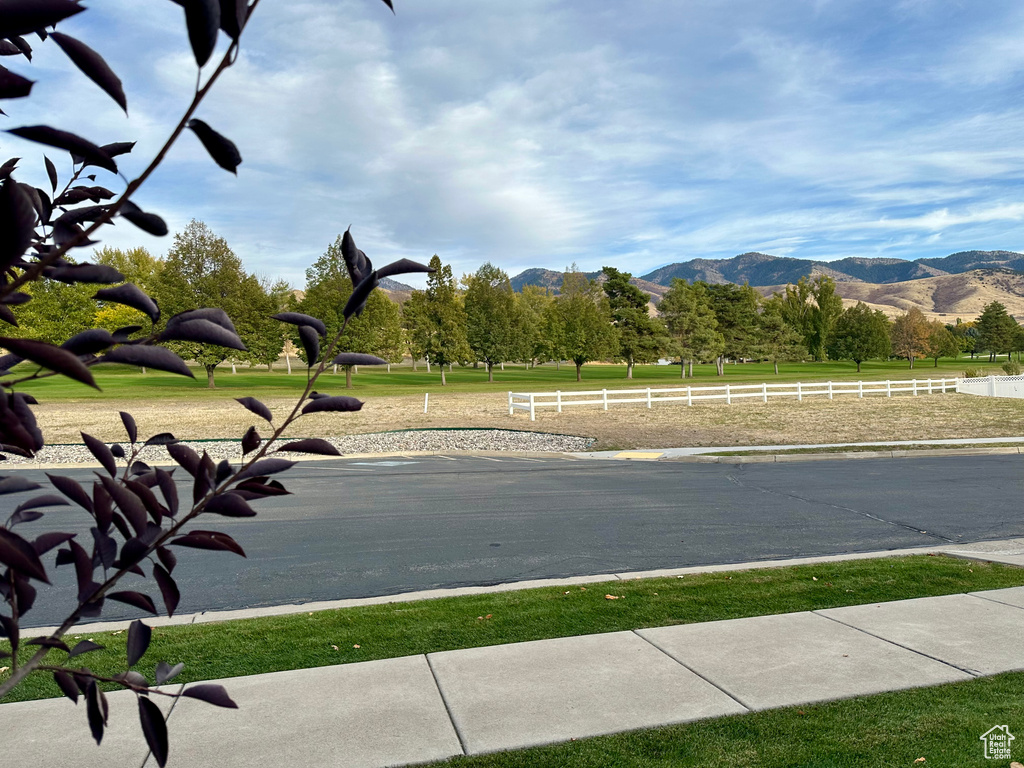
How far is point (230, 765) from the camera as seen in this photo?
12.3 feet

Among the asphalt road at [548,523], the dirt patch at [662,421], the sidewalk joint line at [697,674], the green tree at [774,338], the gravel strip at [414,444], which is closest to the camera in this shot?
the sidewalk joint line at [697,674]

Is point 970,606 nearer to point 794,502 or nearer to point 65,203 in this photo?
point 794,502

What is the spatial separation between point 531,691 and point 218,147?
401 centimetres

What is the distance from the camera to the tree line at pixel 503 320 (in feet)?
167

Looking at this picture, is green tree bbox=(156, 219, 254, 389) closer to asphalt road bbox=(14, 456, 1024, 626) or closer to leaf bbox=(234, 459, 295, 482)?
asphalt road bbox=(14, 456, 1024, 626)

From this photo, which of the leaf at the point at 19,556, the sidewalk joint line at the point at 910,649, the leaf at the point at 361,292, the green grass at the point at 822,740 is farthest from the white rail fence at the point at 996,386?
the leaf at the point at 19,556

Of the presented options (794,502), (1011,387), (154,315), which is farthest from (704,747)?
(1011,387)

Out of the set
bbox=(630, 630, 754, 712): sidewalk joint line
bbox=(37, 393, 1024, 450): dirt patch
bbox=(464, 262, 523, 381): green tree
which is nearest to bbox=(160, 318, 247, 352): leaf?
bbox=(630, 630, 754, 712): sidewalk joint line

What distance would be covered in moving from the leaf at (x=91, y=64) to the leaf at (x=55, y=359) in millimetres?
457

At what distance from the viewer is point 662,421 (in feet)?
88.3

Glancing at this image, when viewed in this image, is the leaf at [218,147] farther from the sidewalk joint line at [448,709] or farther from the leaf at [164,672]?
the sidewalk joint line at [448,709]

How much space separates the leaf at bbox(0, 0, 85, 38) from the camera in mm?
1029

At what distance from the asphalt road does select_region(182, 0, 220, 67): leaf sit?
6348mm

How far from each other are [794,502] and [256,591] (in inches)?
318
